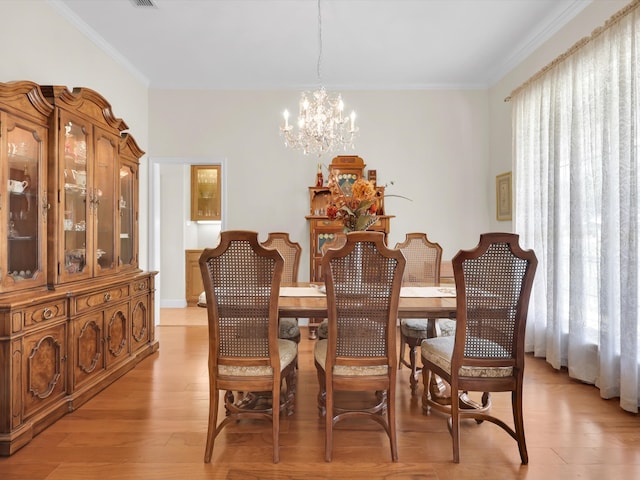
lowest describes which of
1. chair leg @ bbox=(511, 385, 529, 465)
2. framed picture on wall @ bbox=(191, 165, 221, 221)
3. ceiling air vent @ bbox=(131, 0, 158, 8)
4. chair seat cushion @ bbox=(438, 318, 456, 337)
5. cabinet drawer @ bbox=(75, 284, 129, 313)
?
chair leg @ bbox=(511, 385, 529, 465)

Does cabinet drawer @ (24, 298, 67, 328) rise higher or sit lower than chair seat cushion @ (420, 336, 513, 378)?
higher

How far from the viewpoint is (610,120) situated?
8.29 ft

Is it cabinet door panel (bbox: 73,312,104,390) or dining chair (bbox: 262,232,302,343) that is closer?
cabinet door panel (bbox: 73,312,104,390)

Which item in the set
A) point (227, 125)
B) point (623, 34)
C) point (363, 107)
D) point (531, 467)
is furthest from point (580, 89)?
point (227, 125)

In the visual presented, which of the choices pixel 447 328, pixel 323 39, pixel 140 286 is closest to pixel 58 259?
pixel 140 286

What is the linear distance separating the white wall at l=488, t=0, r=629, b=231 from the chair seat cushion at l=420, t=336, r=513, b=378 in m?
2.63

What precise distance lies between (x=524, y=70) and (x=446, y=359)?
3.43 meters

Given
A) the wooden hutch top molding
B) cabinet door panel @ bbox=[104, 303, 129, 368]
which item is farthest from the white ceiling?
cabinet door panel @ bbox=[104, 303, 129, 368]

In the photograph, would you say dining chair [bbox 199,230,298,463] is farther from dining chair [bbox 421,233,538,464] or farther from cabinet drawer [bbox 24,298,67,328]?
cabinet drawer [bbox 24,298,67,328]

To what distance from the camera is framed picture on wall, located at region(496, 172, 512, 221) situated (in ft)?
13.5

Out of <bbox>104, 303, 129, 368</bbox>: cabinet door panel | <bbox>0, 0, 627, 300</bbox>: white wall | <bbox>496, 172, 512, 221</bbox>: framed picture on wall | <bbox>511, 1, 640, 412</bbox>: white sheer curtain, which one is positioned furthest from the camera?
<bbox>0, 0, 627, 300</bbox>: white wall

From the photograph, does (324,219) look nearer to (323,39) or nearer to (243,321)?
(323,39)

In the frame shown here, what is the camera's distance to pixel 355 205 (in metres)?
2.28

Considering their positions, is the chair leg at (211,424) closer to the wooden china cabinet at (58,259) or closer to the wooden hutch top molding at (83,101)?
the wooden china cabinet at (58,259)
